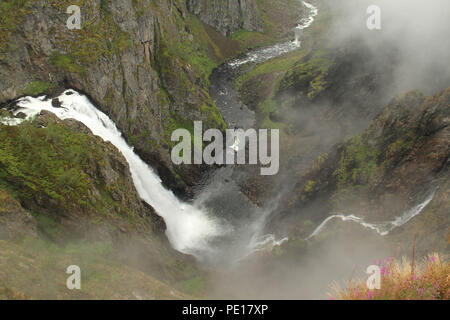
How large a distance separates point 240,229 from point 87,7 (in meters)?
29.0

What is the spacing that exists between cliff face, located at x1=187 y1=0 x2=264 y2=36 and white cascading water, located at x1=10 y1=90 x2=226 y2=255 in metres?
60.0

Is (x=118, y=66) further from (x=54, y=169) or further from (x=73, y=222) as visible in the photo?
(x=73, y=222)

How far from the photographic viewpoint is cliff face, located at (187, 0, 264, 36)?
8094 centimetres

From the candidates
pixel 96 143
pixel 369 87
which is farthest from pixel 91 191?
pixel 369 87

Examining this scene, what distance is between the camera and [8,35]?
2703cm

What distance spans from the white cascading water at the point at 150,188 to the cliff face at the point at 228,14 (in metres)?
60.0

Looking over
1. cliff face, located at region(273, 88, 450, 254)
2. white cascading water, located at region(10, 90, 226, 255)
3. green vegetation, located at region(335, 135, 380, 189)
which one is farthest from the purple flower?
white cascading water, located at region(10, 90, 226, 255)

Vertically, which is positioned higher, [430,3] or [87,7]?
[430,3]

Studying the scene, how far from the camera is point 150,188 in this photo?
3334cm

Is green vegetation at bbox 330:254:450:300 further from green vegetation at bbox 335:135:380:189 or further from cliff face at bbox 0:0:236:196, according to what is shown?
cliff face at bbox 0:0:236:196

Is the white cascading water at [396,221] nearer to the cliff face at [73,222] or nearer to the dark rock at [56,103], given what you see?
the cliff face at [73,222]

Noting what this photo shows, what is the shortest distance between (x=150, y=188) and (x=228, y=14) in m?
71.7

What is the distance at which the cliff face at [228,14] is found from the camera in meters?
80.9

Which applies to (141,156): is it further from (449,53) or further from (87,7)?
(449,53)
